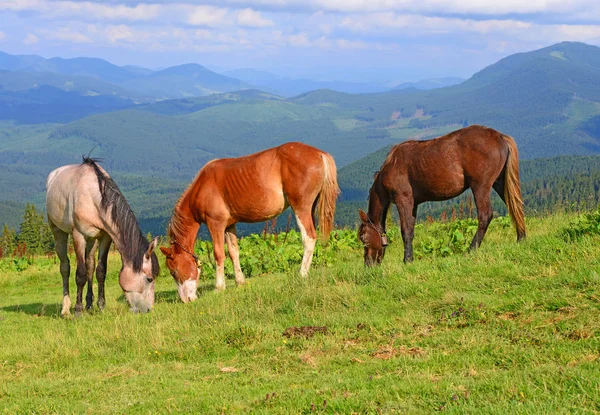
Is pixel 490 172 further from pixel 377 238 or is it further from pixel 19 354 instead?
pixel 19 354

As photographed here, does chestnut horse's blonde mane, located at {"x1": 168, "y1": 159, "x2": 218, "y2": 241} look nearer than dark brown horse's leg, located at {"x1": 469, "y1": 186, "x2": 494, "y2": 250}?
No

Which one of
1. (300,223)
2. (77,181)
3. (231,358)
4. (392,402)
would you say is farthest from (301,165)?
(392,402)

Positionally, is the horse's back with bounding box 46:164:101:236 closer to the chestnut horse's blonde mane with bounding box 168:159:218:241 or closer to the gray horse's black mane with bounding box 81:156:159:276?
the gray horse's black mane with bounding box 81:156:159:276

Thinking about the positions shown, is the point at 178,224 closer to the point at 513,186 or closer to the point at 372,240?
the point at 372,240

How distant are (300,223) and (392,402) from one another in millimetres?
6667

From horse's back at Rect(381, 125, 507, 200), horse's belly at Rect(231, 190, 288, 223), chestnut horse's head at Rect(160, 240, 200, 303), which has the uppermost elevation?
horse's back at Rect(381, 125, 507, 200)

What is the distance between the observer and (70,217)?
11.8 metres

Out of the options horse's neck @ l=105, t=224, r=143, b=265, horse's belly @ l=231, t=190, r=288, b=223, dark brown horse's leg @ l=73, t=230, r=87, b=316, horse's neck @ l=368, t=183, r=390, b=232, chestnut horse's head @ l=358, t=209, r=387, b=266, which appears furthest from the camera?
horse's belly @ l=231, t=190, r=288, b=223

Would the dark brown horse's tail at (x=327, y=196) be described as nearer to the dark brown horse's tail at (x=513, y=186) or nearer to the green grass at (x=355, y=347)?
the green grass at (x=355, y=347)

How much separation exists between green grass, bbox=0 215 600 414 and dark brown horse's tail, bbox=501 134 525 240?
0.92 metres

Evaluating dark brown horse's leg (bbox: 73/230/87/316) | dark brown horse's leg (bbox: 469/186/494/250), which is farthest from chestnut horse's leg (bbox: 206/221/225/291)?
dark brown horse's leg (bbox: 469/186/494/250)

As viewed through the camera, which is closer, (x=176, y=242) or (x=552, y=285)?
(x=552, y=285)

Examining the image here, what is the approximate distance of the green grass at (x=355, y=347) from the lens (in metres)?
5.87

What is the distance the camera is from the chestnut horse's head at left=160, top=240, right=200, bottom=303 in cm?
1192
